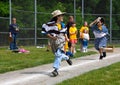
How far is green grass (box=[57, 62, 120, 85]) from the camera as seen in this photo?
11.2 m

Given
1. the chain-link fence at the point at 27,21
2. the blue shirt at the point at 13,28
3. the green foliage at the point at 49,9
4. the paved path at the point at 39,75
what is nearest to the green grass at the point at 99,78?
the paved path at the point at 39,75

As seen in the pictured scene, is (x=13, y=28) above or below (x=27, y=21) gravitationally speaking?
below

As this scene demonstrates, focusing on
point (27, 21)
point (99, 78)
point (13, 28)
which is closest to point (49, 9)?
point (27, 21)

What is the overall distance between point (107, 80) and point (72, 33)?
35.9 ft

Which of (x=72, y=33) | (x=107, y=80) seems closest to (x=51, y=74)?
(x=107, y=80)

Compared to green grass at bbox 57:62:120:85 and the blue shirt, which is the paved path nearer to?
green grass at bbox 57:62:120:85

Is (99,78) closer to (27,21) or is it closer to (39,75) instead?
(39,75)

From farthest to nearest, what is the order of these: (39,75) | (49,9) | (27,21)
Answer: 1. (49,9)
2. (27,21)
3. (39,75)

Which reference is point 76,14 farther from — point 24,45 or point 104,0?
point 24,45

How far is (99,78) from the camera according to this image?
12.1 m

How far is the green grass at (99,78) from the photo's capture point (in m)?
11.2

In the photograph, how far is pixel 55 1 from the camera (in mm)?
37188

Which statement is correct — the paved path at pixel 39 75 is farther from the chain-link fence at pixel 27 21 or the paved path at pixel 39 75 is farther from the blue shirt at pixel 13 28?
the chain-link fence at pixel 27 21

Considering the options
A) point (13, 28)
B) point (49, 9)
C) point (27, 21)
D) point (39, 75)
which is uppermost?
point (49, 9)
